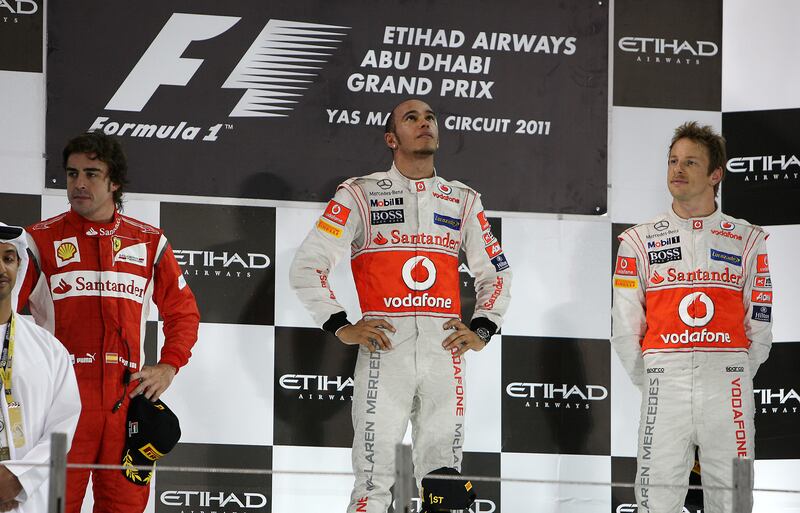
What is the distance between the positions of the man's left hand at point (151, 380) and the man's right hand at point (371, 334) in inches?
24.5

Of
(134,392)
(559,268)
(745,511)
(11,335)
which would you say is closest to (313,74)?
(559,268)

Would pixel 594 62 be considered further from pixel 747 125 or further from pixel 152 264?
pixel 152 264

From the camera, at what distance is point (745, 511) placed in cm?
244

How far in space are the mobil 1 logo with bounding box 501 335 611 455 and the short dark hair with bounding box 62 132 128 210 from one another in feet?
5.60

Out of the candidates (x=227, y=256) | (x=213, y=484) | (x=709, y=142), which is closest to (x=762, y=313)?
(x=709, y=142)

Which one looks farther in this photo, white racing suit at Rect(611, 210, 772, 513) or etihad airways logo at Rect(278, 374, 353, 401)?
etihad airways logo at Rect(278, 374, 353, 401)

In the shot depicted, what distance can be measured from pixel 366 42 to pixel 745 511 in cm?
257

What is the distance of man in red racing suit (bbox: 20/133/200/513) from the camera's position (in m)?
3.25

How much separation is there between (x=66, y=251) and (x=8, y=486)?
38.2 inches

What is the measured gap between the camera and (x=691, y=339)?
147 inches

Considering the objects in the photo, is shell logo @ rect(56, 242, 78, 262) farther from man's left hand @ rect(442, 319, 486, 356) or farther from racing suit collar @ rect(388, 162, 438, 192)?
man's left hand @ rect(442, 319, 486, 356)

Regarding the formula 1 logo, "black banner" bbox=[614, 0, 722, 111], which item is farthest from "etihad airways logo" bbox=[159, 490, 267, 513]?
"black banner" bbox=[614, 0, 722, 111]

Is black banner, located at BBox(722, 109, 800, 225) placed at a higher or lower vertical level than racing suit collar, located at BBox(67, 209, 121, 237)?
higher

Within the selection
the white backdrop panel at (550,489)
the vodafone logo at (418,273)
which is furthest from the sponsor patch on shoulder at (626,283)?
the white backdrop panel at (550,489)
